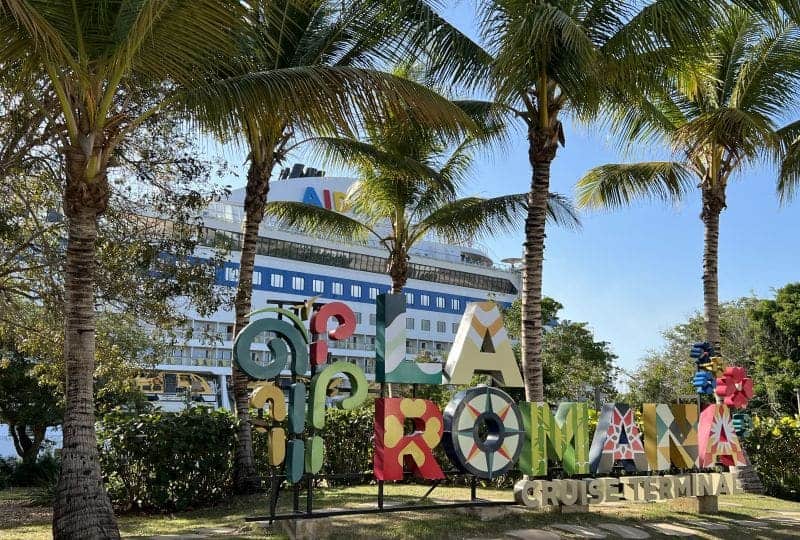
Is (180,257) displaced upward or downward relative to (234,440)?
upward

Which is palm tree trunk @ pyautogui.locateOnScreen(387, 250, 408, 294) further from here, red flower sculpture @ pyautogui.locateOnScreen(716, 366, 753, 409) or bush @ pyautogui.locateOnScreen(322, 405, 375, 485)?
red flower sculpture @ pyautogui.locateOnScreen(716, 366, 753, 409)

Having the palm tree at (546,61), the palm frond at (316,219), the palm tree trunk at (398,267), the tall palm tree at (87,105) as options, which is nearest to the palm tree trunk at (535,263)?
the palm tree at (546,61)

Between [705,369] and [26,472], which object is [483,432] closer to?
[705,369]

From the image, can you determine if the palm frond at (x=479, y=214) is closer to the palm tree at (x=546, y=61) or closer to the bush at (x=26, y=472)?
the palm tree at (x=546, y=61)

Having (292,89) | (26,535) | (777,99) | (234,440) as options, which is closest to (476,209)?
(777,99)

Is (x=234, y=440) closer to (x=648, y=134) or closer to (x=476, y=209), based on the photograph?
(x=476, y=209)

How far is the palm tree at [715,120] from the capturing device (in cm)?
1579

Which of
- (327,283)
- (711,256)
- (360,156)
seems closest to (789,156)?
(711,256)

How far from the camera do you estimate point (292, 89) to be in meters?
9.50

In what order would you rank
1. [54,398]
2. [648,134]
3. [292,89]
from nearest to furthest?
[292,89], [648,134], [54,398]

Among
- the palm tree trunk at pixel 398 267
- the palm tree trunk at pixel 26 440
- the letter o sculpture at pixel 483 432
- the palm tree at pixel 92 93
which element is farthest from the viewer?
the palm tree trunk at pixel 26 440

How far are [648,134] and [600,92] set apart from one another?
4.84 metres

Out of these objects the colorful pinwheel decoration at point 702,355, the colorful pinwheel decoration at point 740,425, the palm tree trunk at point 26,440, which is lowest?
the palm tree trunk at point 26,440

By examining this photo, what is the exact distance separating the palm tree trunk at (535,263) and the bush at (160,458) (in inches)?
214
